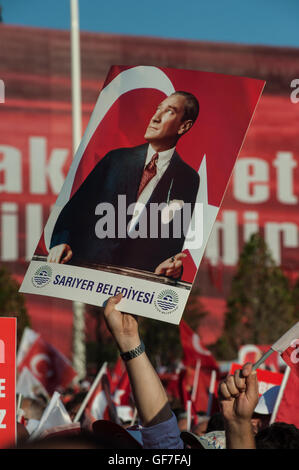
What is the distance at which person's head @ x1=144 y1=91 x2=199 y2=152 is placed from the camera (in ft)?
11.5

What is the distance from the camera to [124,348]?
2920 millimetres

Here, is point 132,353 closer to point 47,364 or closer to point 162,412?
point 162,412

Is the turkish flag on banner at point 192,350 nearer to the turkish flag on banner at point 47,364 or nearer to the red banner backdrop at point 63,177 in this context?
the turkish flag on banner at point 47,364

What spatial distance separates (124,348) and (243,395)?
1.67ft

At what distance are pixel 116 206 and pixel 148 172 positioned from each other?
198mm

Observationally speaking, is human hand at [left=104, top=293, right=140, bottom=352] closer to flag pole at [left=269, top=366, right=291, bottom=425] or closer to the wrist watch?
the wrist watch

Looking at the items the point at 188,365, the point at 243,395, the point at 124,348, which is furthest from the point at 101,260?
the point at 188,365

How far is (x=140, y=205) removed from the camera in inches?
133

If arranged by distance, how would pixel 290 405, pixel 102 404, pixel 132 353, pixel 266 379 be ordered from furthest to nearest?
pixel 102 404 → pixel 266 379 → pixel 290 405 → pixel 132 353
